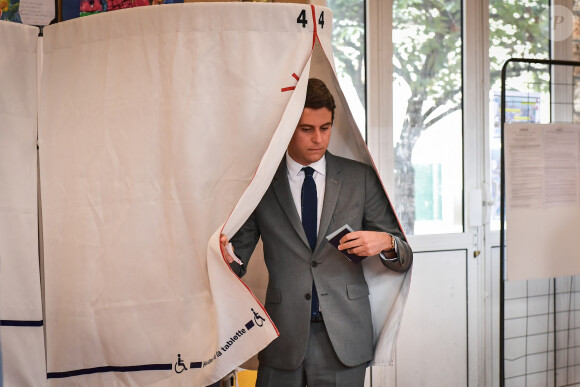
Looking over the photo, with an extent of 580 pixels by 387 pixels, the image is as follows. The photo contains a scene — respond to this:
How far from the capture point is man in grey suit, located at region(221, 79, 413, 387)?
5.94ft

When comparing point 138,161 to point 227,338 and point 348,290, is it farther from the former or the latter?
point 348,290

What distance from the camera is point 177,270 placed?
→ 1762 mm

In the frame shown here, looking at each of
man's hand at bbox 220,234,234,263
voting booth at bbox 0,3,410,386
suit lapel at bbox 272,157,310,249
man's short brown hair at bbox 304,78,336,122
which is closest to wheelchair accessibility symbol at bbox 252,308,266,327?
voting booth at bbox 0,3,410,386

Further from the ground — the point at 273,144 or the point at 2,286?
the point at 273,144

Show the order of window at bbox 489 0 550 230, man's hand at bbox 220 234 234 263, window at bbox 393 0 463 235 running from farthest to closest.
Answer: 1. window at bbox 489 0 550 230
2. window at bbox 393 0 463 235
3. man's hand at bbox 220 234 234 263

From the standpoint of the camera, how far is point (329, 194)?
1.86m

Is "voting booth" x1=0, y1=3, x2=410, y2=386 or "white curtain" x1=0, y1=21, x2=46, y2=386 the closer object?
"voting booth" x1=0, y1=3, x2=410, y2=386

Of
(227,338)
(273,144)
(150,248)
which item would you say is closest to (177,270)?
(150,248)

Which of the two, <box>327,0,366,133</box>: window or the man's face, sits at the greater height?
<box>327,0,366,133</box>: window

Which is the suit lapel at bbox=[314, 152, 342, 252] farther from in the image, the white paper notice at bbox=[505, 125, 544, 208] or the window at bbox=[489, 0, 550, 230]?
the window at bbox=[489, 0, 550, 230]

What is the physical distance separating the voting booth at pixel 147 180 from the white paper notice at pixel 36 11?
20.5 inches

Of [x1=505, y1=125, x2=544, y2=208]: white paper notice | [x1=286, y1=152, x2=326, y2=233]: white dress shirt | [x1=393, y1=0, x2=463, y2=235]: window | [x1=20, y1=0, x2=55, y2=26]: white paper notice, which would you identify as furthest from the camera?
[x1=393, y1=0, x2=463, y2=235]: window

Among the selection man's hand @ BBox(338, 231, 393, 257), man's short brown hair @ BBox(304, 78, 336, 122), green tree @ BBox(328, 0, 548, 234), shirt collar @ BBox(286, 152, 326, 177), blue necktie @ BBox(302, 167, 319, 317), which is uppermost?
green tree @ BBox(328, 0, 548, 234)

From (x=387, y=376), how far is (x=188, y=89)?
2197mm
